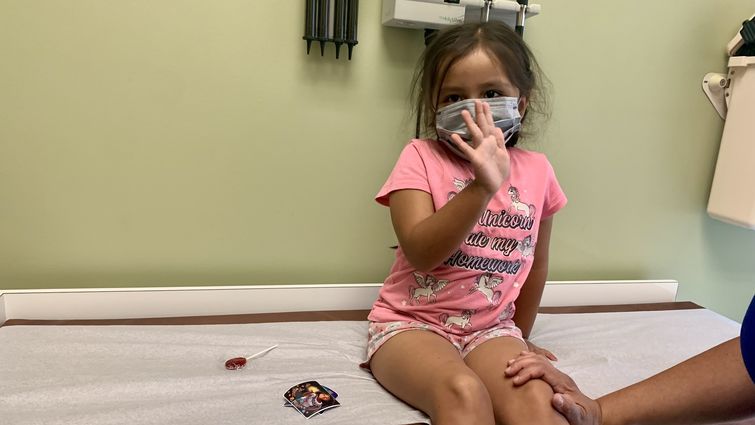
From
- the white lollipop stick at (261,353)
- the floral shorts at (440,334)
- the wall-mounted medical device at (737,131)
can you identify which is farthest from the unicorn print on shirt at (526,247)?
the wall-mounted medical device at (737,131)

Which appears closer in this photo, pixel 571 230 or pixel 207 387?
pixel 207 387

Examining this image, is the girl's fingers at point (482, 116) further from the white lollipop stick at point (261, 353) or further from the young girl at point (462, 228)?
the white lollipop stick at point (261, 353)

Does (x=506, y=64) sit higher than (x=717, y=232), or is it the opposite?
(x=506, y=64)

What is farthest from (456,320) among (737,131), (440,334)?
(737,131)

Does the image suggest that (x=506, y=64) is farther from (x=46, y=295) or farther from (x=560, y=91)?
(x=46, y=295)

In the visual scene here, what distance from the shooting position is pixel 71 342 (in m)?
1.15

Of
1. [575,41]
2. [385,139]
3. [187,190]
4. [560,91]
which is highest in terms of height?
[575,41]

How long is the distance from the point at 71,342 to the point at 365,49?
3.16 ft

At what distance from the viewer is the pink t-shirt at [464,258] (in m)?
1.09

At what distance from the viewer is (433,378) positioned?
91cm

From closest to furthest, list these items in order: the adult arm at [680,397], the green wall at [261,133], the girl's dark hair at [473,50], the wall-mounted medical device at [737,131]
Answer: the adult arm at [680,397], the girl's dark hair at [473,50], the green wall at [261,133], the wall-mounted medical device at [737,131]

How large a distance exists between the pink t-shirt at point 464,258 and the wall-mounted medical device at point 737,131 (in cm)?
87

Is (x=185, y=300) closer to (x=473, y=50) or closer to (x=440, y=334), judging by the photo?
(x=440, y=334)

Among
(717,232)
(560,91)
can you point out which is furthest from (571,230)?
(717,232)
